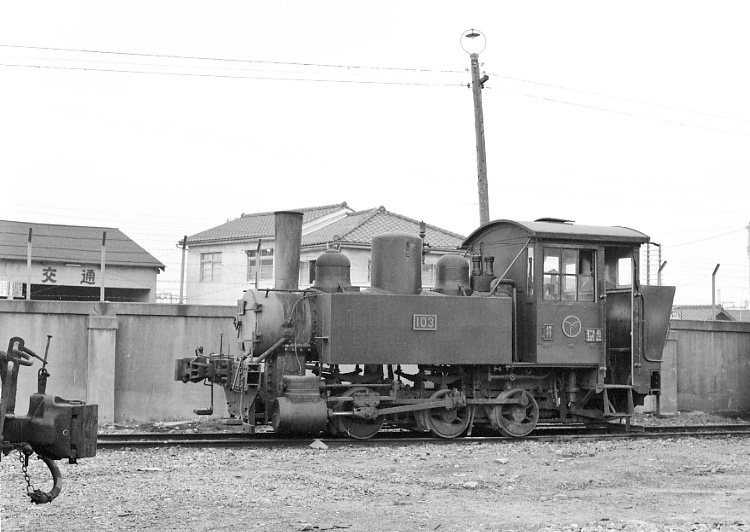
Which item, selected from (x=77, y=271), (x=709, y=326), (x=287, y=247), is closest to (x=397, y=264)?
(x=287, y=247)

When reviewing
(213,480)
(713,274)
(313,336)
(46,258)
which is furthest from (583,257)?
(46,258)

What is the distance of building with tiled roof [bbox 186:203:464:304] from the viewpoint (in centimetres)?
3114

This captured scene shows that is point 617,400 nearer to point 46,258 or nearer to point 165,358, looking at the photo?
point 165,358

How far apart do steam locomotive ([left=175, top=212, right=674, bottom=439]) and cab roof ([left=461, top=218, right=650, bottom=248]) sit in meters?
0.02

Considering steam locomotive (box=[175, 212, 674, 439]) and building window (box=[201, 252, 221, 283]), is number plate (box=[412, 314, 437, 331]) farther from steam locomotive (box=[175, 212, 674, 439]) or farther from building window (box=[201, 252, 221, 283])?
building window (box=[201, 252, 221, 283])

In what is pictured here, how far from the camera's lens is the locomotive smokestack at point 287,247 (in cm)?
1278

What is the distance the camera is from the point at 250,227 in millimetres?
38094

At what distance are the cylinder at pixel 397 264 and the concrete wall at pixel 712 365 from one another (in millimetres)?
7380

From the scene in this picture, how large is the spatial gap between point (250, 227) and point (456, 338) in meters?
26.1

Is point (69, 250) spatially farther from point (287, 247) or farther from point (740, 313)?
point (740, 313)

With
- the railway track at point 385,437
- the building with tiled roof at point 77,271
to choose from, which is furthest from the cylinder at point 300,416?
the building with tiled roof at point 77,271

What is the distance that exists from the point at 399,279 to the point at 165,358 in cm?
498

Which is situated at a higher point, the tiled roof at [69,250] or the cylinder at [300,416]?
the tiled roof at [69,250]

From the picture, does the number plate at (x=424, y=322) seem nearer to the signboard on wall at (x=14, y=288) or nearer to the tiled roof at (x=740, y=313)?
the signboard on wall at (x=14, y=288)
